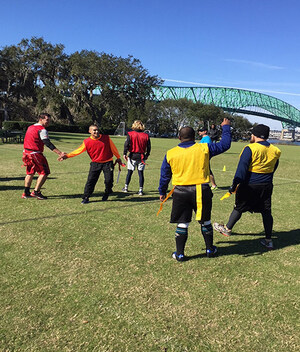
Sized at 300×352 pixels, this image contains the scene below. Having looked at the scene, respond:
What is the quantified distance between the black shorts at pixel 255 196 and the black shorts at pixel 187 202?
3.00 feet

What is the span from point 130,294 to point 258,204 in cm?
244

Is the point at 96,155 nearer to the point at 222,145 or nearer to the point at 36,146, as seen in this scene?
the point at 36,146

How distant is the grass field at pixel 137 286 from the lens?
8.56 ft

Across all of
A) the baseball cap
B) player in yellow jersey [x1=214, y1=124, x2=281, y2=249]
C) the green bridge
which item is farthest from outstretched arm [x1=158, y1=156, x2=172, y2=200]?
the green bridge

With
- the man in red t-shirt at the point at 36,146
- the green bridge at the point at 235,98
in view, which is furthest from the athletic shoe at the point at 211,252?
the green bridge at the point at 235,98

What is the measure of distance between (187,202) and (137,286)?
1210 mm

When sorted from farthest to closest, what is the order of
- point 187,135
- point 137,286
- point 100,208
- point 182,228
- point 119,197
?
point 119,197
point 100,208
point 182,228
point 187,135
point 137,286

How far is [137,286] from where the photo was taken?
341 centimetres

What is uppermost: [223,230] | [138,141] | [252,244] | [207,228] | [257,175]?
[138,141]

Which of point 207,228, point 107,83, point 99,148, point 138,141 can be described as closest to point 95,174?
point 99,148

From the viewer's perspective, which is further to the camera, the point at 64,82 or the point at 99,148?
the point at 64,82

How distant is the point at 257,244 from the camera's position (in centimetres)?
484

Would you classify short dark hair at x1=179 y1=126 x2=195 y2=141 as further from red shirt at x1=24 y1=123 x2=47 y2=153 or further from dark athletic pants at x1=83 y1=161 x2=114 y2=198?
red shirt at x1=24 y1=123 x2=47 y2=153

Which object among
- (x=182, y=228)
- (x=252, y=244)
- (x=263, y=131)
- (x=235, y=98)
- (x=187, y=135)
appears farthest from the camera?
(x=235, y=98)
